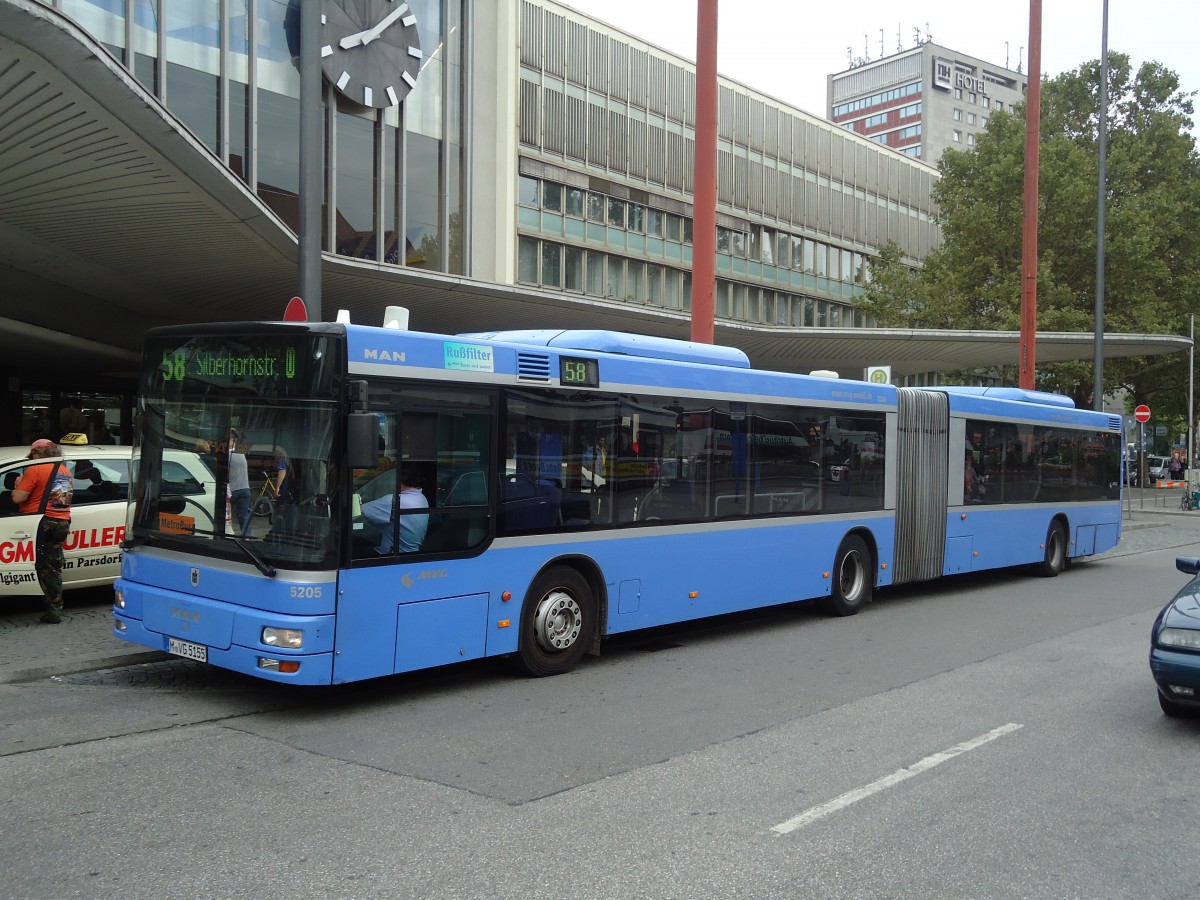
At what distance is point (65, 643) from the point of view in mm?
9078

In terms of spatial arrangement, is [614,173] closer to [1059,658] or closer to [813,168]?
[813,168]

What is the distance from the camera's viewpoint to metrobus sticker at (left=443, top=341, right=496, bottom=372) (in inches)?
304

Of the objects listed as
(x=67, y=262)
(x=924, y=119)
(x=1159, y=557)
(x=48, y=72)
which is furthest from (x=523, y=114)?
Answer: (x=924, y=119)

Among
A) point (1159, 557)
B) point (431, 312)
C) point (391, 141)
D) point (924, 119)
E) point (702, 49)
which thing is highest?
point (924, 119)

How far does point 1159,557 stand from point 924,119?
340 ft

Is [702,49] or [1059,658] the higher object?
[702,49]

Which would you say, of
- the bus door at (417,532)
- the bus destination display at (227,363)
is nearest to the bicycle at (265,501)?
the bus door at (417,532)

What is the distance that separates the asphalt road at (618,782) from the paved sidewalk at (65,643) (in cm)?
27

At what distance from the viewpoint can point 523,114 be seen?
32.3 metres

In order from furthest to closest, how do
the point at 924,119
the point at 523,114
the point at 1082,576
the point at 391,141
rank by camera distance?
1. the point at 924,119
2. the point at 523,114
3. the point at 391,141
4. the point at 1082,576

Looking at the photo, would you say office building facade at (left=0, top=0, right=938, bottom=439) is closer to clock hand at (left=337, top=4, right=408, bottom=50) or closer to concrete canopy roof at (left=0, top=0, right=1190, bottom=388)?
concrete canopy roof at (left=0, top=0, right=1190, bottom=388)

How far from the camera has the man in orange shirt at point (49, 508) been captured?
31.6ft

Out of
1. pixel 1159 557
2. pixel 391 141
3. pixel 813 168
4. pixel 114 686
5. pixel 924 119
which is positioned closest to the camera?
pixel 114 686

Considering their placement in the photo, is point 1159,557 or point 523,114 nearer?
point 1159,557
